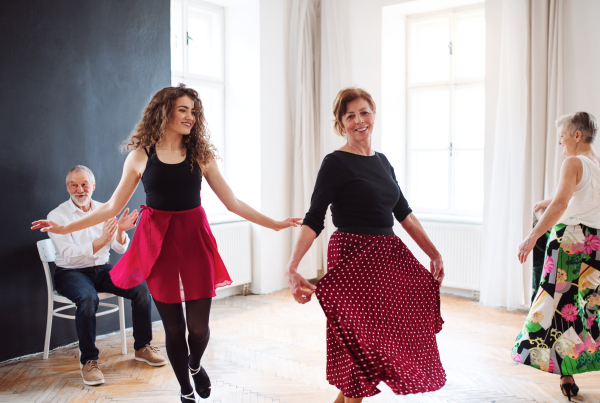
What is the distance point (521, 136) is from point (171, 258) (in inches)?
131

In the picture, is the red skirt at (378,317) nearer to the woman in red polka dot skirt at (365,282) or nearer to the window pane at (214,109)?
the woman in red polka dot skirt at (365,282)

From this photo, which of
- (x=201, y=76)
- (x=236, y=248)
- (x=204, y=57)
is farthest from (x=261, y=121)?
(x=236, y=248)

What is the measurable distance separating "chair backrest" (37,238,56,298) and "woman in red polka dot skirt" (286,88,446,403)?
82.0 inches

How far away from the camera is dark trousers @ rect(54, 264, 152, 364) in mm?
3236

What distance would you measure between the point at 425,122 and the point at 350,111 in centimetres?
360

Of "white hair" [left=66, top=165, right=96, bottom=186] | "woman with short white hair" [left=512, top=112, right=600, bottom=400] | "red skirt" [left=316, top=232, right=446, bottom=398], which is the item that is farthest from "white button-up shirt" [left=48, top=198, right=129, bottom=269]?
"woman with short white hair" [left=512, top=112, right=600, bottom=400]

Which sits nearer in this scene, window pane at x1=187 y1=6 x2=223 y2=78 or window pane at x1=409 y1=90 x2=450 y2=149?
window pane at x1=187 y1=6 x2=223 y2=78

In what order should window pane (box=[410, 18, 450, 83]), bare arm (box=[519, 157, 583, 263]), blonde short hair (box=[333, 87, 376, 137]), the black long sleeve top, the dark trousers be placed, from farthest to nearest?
window pane (box=[410, 18, 450, 83])
the dark trousers
bare arm (box=[519, 157, 583, 263])
blonde short hair (box=[333, 87, 376, 137])
the black long sleeve top

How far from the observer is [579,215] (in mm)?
2881

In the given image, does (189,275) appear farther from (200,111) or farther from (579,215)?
(579,215)

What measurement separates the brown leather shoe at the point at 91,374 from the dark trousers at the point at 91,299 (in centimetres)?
4

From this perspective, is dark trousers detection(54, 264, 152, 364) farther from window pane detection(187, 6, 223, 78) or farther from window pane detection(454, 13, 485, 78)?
window pane detection(454, 13, 485, 78)

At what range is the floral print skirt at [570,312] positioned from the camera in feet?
9.32

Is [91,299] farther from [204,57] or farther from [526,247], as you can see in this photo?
[204,57]
